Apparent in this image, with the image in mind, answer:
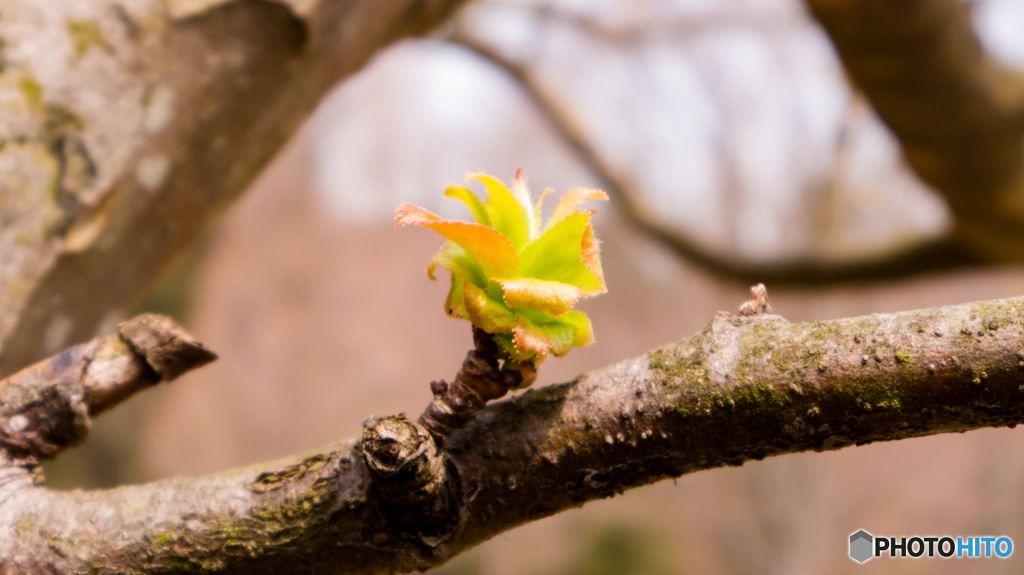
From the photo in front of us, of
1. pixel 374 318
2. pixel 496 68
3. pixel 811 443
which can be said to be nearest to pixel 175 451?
pixel 374 318

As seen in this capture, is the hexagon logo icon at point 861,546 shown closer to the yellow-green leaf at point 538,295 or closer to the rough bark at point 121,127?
the yellow-green leaf at point 538,295

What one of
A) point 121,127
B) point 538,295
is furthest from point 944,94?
point 121,127

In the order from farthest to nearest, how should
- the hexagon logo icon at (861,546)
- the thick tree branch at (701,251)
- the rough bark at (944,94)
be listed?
the thick tree branch at (701,251)
the rough bark at (944,94)
the hexagon logo icon at (861,546)

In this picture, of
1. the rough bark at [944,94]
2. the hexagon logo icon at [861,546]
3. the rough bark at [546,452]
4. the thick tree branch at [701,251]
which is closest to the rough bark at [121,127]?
the rough bark at [546,452]

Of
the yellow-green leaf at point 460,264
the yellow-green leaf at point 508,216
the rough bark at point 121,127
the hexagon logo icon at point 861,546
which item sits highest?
the rough bark at point 121,127

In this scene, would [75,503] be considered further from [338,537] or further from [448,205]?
[448,205]

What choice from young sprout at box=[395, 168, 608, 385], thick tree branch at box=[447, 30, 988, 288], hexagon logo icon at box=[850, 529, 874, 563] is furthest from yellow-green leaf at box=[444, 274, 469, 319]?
thick tree branch at box=[447, 30, 988, 288]

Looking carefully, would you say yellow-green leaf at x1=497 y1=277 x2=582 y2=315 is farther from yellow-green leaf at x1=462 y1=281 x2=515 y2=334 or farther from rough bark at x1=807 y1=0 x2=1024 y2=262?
rough bark at x1=807 y1=0 x2=1024 y2=262
